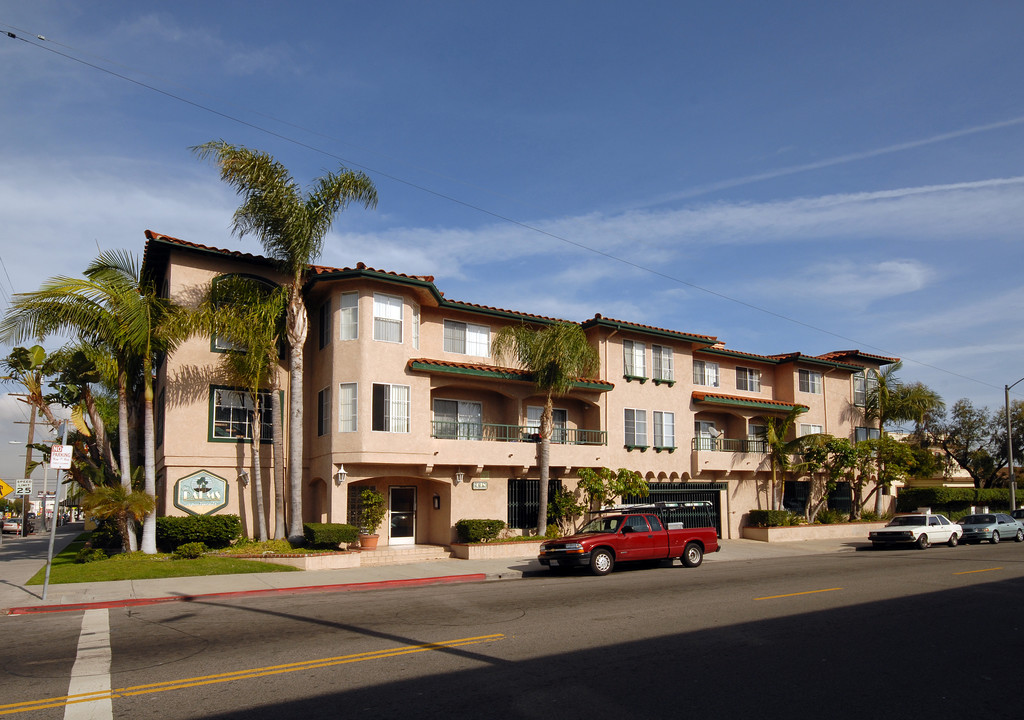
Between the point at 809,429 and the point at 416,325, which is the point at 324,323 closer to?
the point at 416,325

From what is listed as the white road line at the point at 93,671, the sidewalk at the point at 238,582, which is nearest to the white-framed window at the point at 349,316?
the sidewalk at the point at 238,582

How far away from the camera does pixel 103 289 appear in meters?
20.3

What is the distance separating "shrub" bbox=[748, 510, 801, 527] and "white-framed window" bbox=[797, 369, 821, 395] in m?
7.25

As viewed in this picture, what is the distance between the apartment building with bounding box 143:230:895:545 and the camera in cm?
2341

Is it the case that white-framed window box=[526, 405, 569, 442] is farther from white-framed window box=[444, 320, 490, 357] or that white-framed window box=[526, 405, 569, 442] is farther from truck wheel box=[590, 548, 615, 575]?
truck wheel box=[590, 548, 615, 575]

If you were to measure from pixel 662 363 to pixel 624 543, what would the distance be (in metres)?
13.0

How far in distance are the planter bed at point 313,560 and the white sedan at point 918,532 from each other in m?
19.3

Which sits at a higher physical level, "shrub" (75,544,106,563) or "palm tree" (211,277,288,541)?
"palm tree" (211,277,288,541)

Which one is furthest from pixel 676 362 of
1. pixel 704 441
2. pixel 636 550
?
pixel 636 550

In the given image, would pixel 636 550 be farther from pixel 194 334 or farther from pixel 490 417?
pixel 194 334

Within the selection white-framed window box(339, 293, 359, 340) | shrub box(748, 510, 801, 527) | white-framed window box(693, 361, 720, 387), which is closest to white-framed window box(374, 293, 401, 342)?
white-framed window box(339, 293, 359, 340)

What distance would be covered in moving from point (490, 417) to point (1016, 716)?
70.5ft

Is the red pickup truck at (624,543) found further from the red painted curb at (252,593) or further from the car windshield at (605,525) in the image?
the red painted curb at (252,593)

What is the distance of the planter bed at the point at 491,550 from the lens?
2333cm
